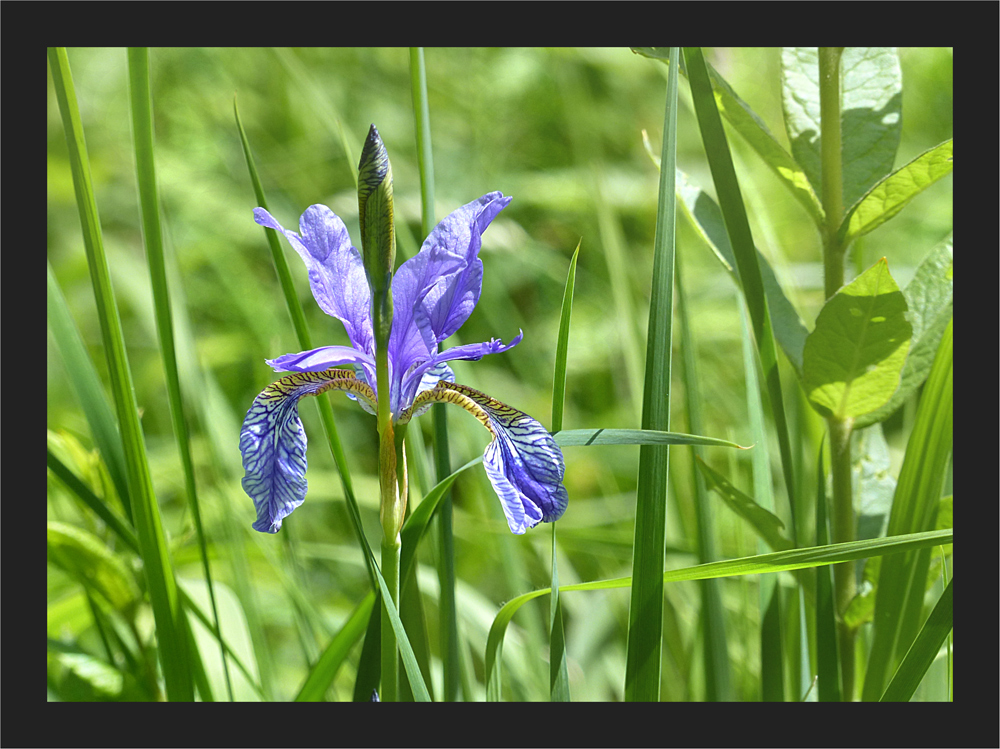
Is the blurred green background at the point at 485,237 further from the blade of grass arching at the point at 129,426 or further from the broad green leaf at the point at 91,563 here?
the blade of grass arching at the point at 129,426

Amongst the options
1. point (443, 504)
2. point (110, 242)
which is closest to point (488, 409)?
point (443, 504)

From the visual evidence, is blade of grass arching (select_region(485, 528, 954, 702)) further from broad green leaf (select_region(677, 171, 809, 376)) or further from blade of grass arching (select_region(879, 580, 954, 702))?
broad green leaf (select_region(677, 171, 809, 376))

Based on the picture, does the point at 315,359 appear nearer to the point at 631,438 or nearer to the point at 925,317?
the point at 631,438

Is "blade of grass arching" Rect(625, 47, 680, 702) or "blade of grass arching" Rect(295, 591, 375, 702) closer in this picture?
"blade of grass arching" Rect(625, 47, 680, 702)

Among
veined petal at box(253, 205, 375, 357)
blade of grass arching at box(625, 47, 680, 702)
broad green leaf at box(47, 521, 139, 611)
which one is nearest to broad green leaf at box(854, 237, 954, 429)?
blade of grass arching at box(625, 47, 680, 702)

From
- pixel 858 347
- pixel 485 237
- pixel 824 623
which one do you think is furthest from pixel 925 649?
pixel 485 237
